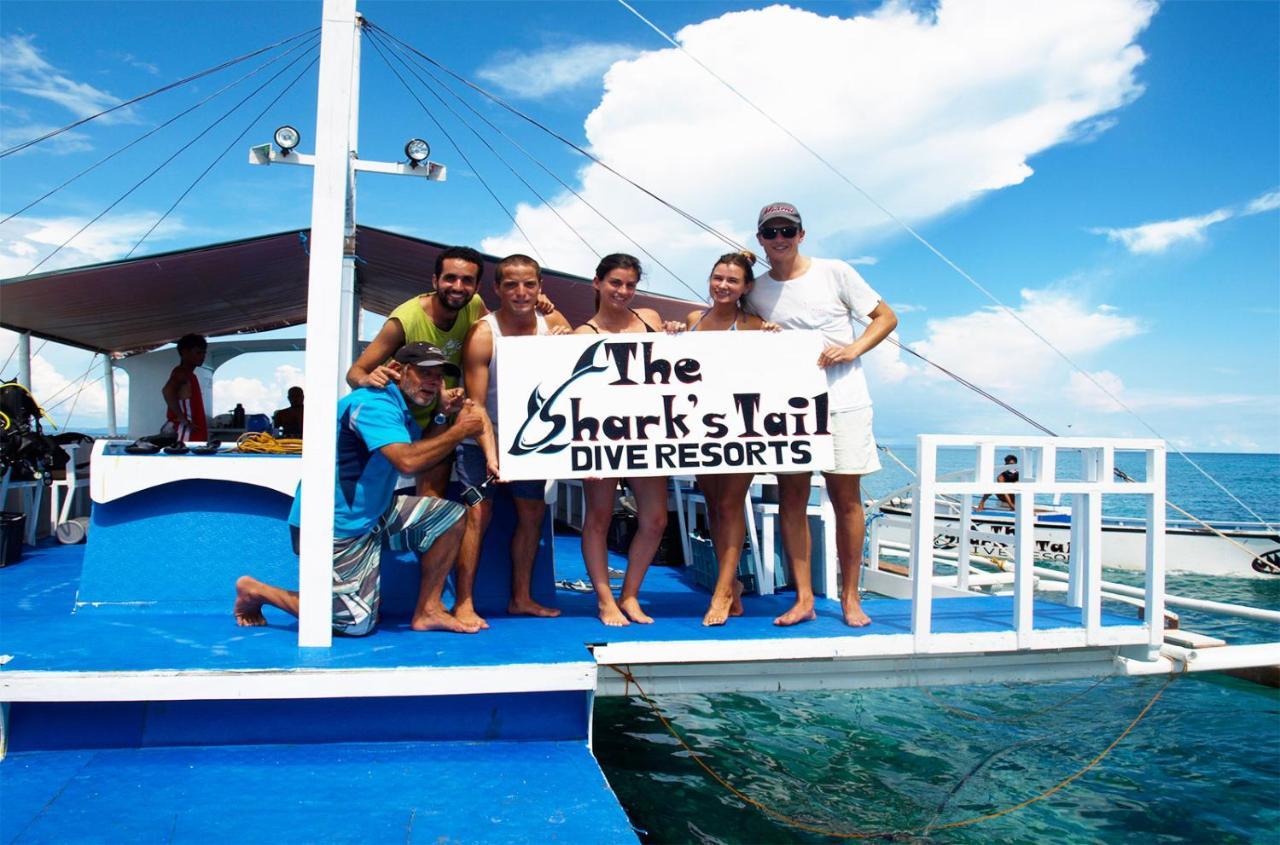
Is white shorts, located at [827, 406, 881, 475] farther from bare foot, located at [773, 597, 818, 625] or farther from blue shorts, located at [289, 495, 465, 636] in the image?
blue shorts, located at [289, 495, 465, 636]

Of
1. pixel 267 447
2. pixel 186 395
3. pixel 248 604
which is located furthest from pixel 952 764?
pixel 186 395

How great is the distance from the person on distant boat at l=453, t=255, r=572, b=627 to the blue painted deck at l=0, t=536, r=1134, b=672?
23cm

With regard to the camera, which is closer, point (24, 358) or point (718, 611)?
point (718, 611)

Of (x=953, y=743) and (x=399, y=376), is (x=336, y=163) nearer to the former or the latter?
(x=399, y=376)

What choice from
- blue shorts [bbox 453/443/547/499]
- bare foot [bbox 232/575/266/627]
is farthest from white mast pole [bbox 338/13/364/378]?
bare foot [bbox 232/575/266/627]

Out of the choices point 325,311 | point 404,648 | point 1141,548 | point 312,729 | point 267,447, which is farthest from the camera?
point 1141,548

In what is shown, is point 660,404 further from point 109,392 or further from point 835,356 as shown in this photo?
point 109,392

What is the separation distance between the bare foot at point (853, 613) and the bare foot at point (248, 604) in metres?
2.96

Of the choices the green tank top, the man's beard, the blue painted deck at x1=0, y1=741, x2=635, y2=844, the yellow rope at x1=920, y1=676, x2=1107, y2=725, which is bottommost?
the yellow rope at x1=920, y1=676, x2=1107, y2=725

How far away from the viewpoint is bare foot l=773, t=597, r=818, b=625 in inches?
174

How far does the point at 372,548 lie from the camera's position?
402 cm

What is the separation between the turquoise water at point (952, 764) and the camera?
4.77 metres

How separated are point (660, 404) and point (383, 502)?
1.42 meters

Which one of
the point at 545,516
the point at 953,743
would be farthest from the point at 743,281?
the point at 953,743
